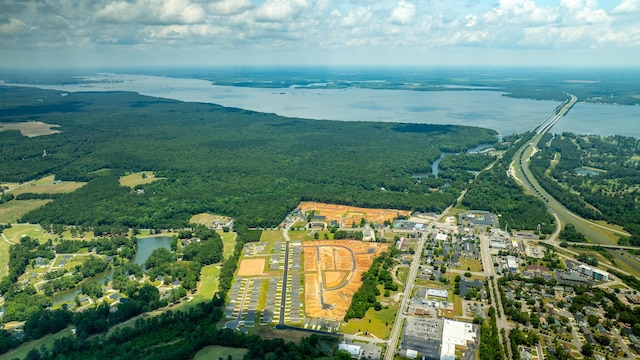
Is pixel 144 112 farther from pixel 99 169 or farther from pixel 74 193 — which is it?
pixel 74 193

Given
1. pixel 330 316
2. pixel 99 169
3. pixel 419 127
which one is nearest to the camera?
pixel 330 316

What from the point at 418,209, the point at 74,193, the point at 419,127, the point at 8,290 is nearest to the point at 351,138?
the point at 419,127

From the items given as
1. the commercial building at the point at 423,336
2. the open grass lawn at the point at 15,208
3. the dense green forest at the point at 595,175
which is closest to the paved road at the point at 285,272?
the commercial building at the point at 423,336

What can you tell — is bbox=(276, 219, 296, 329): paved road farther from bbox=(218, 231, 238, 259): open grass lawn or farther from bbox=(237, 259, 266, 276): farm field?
bbox=(218, 231, 238, 259): open grass lawn

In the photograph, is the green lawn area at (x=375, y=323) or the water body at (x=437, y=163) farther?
the water body at (x=437, y=163)

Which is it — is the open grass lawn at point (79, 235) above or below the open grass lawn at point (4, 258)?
above

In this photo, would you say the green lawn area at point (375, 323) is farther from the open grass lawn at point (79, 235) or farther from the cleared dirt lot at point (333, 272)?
the open grass lawn at point (79, 235)

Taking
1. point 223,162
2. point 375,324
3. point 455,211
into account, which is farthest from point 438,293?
point 223,162
